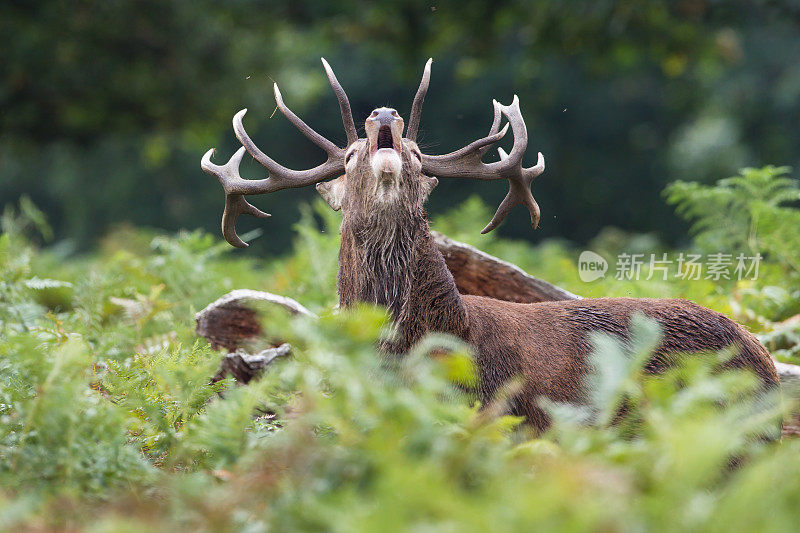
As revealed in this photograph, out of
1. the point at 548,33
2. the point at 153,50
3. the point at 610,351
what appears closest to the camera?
the point at 610,351

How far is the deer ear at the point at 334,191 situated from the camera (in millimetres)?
4941

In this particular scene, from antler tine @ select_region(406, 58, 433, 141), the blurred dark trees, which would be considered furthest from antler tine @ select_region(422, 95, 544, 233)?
the blurred dark trees

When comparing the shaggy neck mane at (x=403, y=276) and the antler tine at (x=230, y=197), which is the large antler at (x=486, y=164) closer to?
the shaggy neck mane at (x=403, y=276)

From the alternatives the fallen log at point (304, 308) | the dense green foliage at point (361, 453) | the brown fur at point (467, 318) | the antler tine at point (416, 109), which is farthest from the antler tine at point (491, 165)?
the dense green foliage at point (361, 453)

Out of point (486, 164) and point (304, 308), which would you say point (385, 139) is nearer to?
point (486, 164)

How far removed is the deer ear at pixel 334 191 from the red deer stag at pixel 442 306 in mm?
12

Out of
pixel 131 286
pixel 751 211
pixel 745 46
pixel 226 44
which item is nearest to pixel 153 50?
pixel 226 44

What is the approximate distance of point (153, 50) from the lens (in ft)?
47.3

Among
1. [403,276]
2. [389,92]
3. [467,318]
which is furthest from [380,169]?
[389,92]

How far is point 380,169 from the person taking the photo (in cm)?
439

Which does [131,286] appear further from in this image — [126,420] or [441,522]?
[441,522]

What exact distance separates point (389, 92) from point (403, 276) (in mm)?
19883

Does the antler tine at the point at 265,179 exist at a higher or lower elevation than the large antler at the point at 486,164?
lower

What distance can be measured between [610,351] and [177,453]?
1.66 metres
